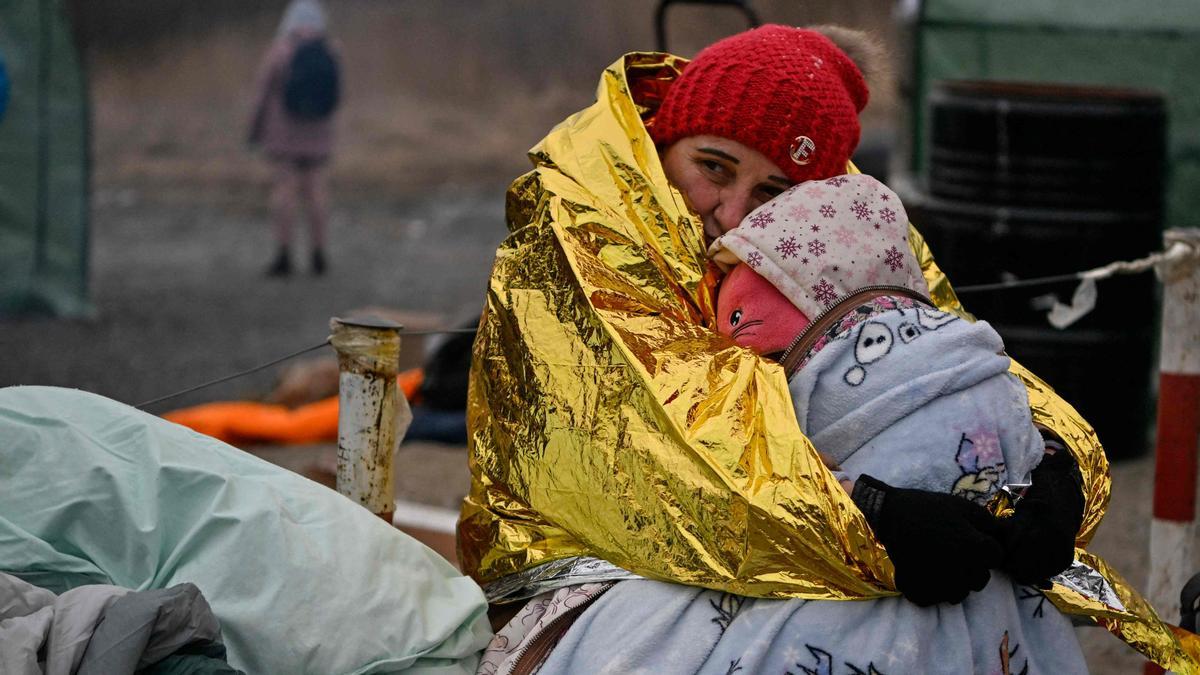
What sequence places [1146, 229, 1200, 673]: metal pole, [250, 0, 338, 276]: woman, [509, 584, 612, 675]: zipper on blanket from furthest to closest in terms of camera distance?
[250, 0, 338, 276]: woman
[1146, 229, 1200, 673]: metal pole
[509, 584, 612, 675]: zipper on blanket

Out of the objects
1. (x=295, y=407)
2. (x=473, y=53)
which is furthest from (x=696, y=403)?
(x=473, y=53)

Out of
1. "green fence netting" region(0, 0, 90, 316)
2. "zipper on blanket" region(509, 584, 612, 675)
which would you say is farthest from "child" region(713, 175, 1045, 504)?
"green fence netting" region(0, 0, 90, 316)

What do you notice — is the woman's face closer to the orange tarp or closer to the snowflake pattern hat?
the snowflake pattern hat

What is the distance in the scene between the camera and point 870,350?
86.5 inches

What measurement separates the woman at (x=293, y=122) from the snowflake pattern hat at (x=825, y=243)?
8.68m

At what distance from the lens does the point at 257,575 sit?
219 centimetres

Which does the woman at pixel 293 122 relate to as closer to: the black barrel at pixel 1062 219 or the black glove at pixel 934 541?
the black barrel at pixel 1062 219

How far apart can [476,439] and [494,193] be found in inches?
473

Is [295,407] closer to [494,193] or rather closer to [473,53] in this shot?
[494,193]

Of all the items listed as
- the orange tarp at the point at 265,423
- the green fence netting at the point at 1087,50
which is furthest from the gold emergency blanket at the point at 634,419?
the green fence netting at the point at 1087,50

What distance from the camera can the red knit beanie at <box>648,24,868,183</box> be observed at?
2.60 metres

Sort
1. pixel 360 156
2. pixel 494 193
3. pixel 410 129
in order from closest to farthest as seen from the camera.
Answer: pixel 494 193
pixel 360 156
pixel 410 129

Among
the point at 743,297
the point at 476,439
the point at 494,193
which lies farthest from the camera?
the point at 494,193

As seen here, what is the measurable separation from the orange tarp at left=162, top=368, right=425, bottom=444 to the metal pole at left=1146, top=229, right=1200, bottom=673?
11.1 ft
